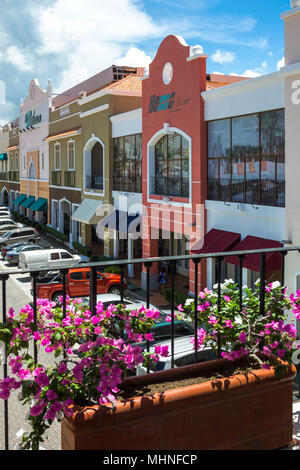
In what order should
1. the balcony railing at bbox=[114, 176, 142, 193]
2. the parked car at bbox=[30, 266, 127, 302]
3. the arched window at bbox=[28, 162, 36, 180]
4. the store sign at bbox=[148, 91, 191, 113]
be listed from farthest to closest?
the arched window at bbox=[28, 162, 36, 180]
the balcony railing at bbox=[114, 176, 142, 193]
the store sign at bbox=[148, 91, 191, 113]
the parked car at bbox=[30, 266, 127, 302]

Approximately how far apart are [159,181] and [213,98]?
567cm

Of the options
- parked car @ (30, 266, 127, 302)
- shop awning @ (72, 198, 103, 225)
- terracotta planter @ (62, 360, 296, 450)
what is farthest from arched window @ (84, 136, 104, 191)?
terracotta planter @ (62, 360, 296, 450)

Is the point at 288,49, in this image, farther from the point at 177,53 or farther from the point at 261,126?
the point at 177,53

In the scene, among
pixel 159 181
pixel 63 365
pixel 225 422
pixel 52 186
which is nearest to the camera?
pixel 63 365

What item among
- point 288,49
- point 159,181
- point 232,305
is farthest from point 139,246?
point 232,305

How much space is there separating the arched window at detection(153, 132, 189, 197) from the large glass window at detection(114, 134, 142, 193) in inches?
82.6

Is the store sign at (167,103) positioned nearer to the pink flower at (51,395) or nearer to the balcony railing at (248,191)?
the balcony railing at (248,191)

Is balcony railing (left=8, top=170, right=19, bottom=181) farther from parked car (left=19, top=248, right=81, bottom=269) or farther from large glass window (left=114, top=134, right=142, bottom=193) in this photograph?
parked car (left=19, top=248, right=81, bottom=269)

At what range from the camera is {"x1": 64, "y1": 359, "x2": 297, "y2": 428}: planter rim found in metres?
3.34

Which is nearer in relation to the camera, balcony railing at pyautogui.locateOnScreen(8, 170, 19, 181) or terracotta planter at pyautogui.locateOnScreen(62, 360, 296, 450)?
terracotta planter at pyautogui.locateOnScreen(62, 360, 296, 450)

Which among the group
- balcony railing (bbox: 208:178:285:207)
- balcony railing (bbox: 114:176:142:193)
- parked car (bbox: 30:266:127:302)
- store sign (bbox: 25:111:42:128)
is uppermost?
store sign (bbox: 25:111:42:128)

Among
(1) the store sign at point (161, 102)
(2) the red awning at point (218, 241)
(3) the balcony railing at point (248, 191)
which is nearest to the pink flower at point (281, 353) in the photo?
(3) the balcony railing at point (248, 191)

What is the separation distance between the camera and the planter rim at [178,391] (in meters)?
3.34

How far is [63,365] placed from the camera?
3500mm
